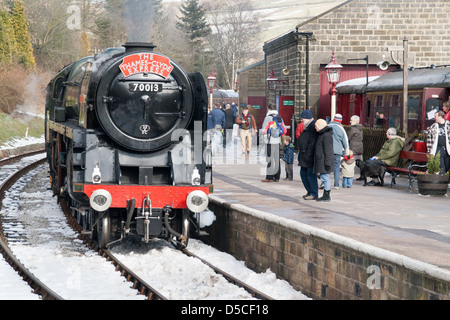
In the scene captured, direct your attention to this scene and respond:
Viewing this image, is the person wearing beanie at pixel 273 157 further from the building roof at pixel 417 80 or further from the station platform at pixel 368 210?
the building roof at pixel 417 80

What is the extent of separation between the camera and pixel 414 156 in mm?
13875

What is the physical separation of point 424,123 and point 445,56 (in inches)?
350

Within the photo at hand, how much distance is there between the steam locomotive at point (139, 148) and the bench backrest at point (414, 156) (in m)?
5.18

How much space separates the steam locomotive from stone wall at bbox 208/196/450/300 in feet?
2.45

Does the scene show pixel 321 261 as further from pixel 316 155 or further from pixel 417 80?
pixel 417 80

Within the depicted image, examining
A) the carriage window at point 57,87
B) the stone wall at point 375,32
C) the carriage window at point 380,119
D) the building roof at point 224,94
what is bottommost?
the carriage window at point 380,119

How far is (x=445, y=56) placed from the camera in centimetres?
2702

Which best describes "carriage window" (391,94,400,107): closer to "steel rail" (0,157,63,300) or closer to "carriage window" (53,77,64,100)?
"carriage window" (53,77,64,100)

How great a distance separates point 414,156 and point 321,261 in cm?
675

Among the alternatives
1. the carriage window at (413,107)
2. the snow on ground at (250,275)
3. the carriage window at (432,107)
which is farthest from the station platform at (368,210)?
the carriage window at (413,107)

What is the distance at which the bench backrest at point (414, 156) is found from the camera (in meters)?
13.5

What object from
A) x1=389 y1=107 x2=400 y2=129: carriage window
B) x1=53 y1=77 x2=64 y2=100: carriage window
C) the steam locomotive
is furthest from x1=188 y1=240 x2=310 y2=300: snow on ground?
x1=389 y1=107 x2=400 y2=129: carriage window
